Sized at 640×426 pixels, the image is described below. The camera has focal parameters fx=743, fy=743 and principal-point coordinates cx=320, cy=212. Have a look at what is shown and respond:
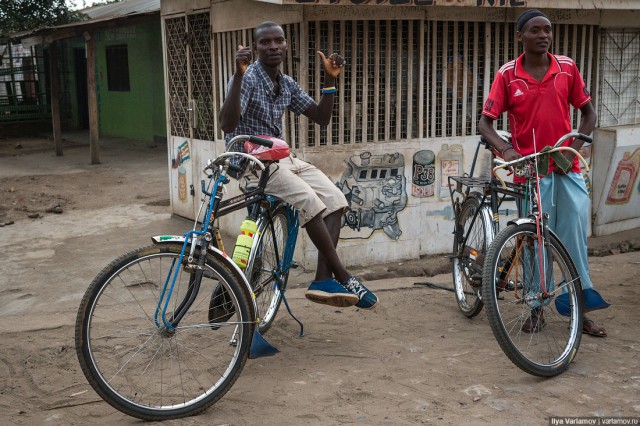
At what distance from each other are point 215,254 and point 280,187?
74 cm

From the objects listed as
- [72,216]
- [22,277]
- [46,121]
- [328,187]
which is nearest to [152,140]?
[46,121]

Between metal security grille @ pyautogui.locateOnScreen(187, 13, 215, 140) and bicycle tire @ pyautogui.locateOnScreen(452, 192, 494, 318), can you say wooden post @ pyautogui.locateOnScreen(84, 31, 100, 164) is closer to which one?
metal security grille @ pyautogui.locateOnScreen(187, 13, 215, 140)

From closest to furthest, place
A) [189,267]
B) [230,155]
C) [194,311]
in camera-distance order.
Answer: [189,267], [230,155], [194,311]

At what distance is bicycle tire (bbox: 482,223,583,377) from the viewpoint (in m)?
3.74

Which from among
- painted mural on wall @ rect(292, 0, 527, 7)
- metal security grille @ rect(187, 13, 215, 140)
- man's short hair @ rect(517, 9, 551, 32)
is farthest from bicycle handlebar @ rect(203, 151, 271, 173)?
metal security grille @ rect(187, 13, 215, 140)

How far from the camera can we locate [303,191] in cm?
412

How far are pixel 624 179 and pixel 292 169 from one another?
5106mm

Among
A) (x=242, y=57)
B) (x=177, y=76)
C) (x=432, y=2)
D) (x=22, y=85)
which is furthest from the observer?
(x=22, y=85)

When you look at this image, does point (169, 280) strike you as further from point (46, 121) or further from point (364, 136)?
point (46, 121)

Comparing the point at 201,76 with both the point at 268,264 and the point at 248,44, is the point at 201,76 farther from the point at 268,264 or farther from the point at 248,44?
the point at 268,264

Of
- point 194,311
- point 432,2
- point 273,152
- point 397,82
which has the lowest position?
point 194,311

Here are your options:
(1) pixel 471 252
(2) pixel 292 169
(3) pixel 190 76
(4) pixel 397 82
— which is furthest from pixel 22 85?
(1) pixel 471 252

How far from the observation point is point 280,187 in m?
4.11

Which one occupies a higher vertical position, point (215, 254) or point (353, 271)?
point (215, 254)
